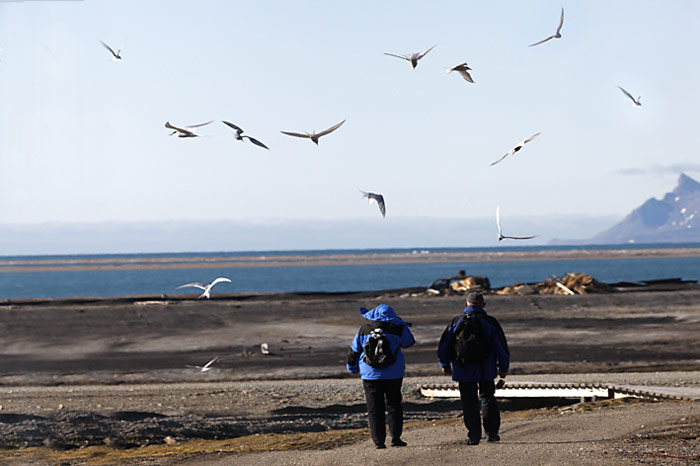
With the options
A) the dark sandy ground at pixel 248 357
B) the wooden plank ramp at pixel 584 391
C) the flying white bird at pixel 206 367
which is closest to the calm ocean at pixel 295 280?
the dark sandy ground at pixel 248 357

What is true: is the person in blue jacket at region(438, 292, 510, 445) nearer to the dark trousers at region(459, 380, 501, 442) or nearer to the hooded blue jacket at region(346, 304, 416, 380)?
the dark trousers at region(459, 380, 501, 442)

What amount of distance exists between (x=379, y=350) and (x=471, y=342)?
116 centimetres

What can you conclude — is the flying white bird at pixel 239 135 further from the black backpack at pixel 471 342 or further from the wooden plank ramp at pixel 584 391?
the wooden plank ramp at pixel 584 391

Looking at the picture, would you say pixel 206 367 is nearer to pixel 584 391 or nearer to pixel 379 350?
pixel 584 391

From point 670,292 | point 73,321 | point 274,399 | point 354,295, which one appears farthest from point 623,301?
point 274,399

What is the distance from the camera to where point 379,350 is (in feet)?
37.4

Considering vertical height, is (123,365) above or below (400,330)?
below

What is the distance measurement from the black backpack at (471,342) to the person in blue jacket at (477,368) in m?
0.05

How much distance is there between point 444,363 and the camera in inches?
454

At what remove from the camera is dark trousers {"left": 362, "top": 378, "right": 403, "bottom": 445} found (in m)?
11.6

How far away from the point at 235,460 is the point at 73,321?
2785 cm

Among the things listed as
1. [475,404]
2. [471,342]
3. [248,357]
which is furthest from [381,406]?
[248,357]

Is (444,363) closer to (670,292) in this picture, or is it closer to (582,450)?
(582,450)

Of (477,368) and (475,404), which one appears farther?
(475,404)
